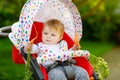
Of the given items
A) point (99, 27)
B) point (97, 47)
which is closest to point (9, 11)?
point (97, 47)

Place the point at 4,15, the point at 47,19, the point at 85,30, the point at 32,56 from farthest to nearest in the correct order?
the point at 85,30, the point at 4,15, the point at 47,19, the point at 32,56

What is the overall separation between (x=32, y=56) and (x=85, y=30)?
19.0ft

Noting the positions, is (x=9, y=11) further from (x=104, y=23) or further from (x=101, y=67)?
(x=101, y=67)

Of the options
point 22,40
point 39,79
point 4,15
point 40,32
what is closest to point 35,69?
point 39,79

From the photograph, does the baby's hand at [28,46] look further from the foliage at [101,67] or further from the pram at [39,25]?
the foliage at [101,67]

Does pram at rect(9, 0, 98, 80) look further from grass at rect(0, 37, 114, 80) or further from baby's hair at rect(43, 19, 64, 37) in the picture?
grass at rect(0, 37, 114, 80)

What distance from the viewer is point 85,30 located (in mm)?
10141

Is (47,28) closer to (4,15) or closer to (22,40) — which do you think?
(22,40)

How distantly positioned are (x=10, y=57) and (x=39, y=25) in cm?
363

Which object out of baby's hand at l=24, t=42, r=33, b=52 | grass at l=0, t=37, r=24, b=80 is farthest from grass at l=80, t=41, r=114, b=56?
baby's hand at l=24, t=42, r=33, b=52

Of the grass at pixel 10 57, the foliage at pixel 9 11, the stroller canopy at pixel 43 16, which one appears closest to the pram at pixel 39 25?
the stroller canopy at pixel 43 16

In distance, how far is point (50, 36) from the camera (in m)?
4.61

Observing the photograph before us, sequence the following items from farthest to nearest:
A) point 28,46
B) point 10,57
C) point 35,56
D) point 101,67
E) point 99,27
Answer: point 99,27 < point 10,57 < point 101,67 < point 35,56 < point 28,46

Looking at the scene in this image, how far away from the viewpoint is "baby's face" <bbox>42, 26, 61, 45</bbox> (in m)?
4.61
